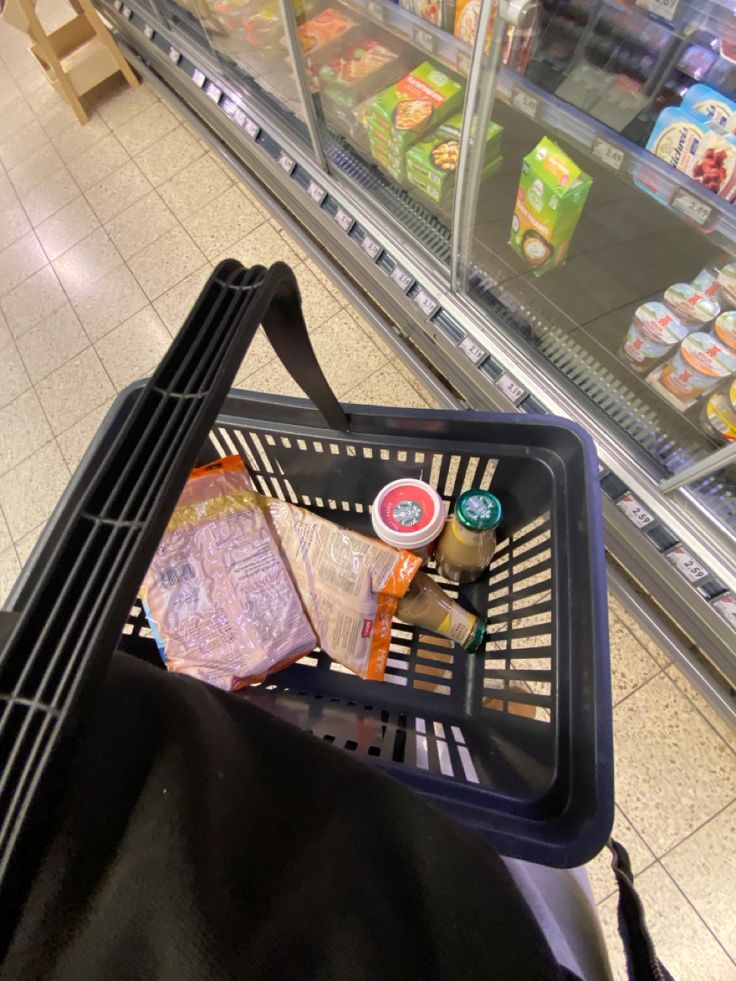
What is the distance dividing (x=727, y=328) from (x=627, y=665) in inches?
30.0

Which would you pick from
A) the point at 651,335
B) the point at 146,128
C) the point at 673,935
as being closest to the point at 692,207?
the point at 651,335

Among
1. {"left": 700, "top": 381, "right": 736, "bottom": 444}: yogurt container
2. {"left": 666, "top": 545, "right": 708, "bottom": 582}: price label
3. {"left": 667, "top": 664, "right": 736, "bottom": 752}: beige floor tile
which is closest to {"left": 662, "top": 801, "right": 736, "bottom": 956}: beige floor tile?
{"left": 667, "top": 664, "right": 736, "bottom": 752}: beige floor tile

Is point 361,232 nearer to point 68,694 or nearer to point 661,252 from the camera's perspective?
point 661,252

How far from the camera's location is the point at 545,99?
0.91m

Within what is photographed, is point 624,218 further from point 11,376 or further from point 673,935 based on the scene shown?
point 11,376

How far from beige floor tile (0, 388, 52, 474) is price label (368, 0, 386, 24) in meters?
1.55

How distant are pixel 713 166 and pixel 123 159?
7.95 feet

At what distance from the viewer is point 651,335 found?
1139mm

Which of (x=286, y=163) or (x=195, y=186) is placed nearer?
(x=286, y=163)

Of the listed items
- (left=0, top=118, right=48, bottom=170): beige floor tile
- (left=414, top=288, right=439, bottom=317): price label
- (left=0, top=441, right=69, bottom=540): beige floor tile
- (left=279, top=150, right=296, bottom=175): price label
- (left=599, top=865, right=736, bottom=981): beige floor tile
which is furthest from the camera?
(left=0, top=118, right=48, bottom=170): beige floor tile

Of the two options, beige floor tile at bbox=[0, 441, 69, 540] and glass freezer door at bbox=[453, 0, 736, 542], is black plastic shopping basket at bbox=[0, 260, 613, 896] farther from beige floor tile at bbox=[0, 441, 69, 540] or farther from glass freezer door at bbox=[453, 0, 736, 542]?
beige floor tile at bbox=[0, 441, 69, 540]

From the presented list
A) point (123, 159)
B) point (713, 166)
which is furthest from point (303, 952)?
point (123, 159)

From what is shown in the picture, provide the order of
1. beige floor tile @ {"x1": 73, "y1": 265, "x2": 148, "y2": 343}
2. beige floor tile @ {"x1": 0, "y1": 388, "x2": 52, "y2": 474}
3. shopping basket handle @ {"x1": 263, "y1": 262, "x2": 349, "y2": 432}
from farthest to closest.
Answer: beige floor tile @ {"x1": 73, "y1": 265, "x2": 148, "y2": 343}
beige floor tile @ {"x1": 0, "y1": 388, "x2": 52, "y2": 474}
shopping basket handle @ {"x1": 263, "y1": 262, "x2": 349, "y2": 432}

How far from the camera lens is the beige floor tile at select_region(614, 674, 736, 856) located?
119 cm
